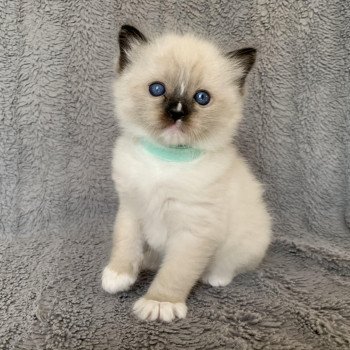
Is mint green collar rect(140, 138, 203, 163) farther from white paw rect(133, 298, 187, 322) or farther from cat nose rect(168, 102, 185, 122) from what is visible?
white paw rect(133, 298, 187, 322)

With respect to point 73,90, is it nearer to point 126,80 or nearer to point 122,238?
point 126,80

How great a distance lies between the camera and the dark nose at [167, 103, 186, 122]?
1088mm

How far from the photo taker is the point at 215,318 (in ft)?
3.84

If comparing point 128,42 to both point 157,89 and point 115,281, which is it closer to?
point 157,89

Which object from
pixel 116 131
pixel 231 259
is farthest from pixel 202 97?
pixel 116 131

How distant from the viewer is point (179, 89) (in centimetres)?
113

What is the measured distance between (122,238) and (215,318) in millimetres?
328

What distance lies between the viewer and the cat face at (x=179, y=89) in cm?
112

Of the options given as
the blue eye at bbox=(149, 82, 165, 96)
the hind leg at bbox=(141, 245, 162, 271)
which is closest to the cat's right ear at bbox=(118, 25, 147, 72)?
the blue eye at bbox=(149, 82, 165, 96)

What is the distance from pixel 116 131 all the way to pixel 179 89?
585 mm

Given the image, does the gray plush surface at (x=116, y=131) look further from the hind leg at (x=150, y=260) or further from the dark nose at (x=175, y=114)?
the dark nose at (x=175, y=114)

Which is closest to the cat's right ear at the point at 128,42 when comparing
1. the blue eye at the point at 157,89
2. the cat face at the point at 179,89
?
the cat face at the point at 179,89

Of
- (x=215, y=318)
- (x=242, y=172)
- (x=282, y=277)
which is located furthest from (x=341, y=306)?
(x=242, y=172)

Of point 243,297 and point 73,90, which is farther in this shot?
point 73,90
